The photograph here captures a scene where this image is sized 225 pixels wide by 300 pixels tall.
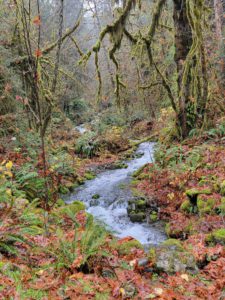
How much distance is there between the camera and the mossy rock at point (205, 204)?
5.76m

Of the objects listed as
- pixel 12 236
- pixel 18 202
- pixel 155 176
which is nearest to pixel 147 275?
pixel 12 236

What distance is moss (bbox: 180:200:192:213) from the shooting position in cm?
631

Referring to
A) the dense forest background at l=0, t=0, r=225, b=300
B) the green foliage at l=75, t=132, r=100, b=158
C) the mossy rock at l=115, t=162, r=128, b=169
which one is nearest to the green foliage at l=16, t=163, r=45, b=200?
the dense forest background at l=0, t=0, r=225, b=300

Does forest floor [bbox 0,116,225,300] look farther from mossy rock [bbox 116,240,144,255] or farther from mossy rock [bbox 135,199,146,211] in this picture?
mossy rock [bbox 135,199,146,211]

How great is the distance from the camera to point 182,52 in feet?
31.0

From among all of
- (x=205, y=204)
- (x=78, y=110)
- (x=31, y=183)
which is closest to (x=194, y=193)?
(x=205, y=204)

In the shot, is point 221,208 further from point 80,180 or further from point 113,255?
point 80,180

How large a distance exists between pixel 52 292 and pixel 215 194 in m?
4.30

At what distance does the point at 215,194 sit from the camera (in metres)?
6.04

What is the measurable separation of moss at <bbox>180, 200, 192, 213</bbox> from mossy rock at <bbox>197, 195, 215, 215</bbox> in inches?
12.5

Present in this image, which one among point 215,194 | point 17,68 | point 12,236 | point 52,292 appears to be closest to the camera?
point 52,292

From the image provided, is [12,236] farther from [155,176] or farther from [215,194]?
[155,176]

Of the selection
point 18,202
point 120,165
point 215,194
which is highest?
point 18,202

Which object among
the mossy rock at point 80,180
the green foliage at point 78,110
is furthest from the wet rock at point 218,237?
the green foliage at point 78,110
